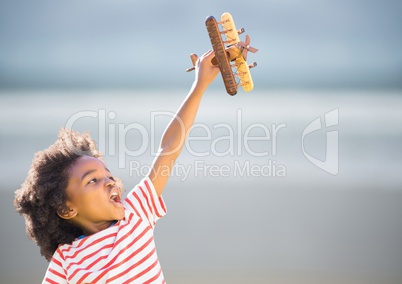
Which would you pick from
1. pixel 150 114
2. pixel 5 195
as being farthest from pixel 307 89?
pixel 5 195

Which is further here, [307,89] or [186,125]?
[307,89]

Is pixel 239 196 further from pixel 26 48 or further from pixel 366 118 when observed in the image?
pixel 26 48

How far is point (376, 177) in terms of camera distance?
154cm

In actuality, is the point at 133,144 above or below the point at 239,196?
above

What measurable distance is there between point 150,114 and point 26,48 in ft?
1.19

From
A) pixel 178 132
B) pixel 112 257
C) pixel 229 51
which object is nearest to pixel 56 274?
pixel 112 257

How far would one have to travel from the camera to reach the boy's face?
0.85m

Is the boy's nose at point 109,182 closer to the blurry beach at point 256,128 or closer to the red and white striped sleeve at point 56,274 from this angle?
the red and white striped sleeve at point 56,274

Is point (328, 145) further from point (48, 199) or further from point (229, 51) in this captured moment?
point (48, 199)

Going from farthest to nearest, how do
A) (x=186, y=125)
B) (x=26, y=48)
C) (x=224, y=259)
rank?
(x=26, y=48)
(x=224, y=259)
(x=186, y=125)

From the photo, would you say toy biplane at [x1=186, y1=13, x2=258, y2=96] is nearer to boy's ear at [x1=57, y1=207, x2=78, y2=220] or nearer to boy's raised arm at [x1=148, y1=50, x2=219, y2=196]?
boy's raised arm at [x1=148, y1=50, x2=219, y2=196]

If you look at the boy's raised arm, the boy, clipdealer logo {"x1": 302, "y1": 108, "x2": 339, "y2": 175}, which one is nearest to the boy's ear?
the boy

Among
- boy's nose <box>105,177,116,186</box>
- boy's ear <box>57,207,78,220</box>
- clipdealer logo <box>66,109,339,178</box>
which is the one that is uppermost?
clipdealer logo <box>66,109,339,178</box>

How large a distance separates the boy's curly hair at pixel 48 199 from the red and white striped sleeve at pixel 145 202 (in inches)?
3.6
